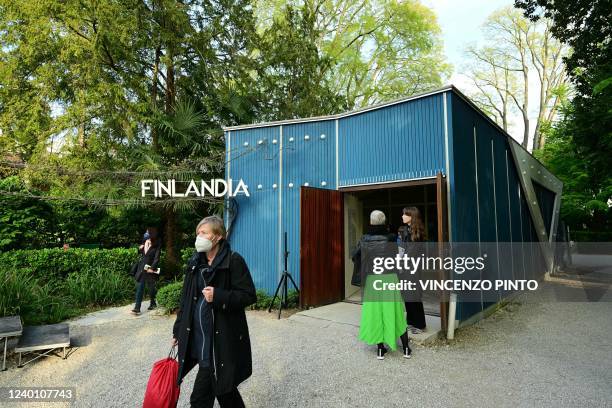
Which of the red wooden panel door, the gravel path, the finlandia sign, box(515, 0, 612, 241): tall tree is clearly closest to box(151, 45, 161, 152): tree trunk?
the finlandia sign

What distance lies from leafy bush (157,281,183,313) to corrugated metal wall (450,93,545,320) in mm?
4826

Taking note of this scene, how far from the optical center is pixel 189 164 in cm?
894

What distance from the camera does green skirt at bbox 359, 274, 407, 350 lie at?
4.25 m

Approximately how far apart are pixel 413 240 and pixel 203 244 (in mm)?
3201

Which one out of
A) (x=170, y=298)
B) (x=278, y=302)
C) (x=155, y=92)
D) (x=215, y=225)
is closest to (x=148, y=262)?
(x=170, y=298)

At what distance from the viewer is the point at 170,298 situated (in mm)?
6559

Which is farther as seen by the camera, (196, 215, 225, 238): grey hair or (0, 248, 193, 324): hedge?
(0, 248, 193, 324): hedge

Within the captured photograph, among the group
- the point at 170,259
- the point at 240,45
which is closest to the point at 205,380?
the point at 170,259

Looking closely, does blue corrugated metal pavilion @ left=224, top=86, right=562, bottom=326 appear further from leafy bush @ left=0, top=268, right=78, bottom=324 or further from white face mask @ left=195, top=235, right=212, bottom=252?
white face mask @ left=195, top=235, right=212, bottom=252

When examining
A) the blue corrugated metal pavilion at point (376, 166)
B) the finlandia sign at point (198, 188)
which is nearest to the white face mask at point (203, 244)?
the blue corrugated metal pavilion at point (376, 166)

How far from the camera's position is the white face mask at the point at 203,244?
2.47 meters

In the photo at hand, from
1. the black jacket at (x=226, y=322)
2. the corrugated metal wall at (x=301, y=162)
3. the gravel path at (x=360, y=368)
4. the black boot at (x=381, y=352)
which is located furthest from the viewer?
the corrugated metal wall at (x=301, y=162)

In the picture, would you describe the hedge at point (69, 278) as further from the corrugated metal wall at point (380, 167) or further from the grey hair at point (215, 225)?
the grey hair at point (215, 225)

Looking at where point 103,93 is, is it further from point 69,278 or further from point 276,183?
point 276,183
